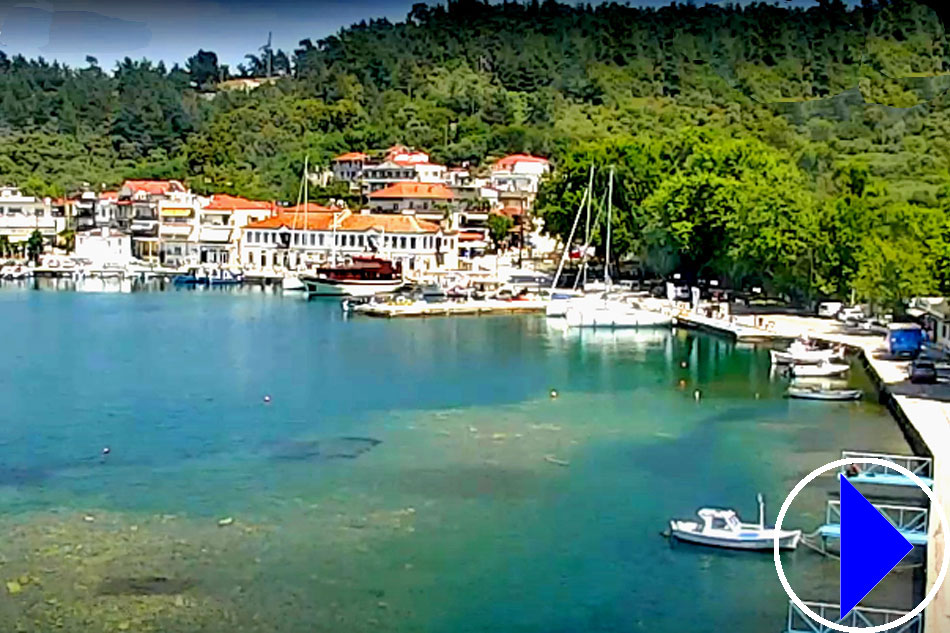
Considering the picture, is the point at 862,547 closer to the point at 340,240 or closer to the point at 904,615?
the point at 904,615

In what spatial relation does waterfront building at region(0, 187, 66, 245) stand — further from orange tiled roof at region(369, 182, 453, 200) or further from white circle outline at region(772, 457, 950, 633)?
white circle outline at region(772, 457, 950, 633)

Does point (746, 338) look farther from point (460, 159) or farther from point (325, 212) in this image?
point (460, 159)

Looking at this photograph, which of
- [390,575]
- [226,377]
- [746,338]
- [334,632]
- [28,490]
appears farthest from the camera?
[746,338]

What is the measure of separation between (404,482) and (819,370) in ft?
14.3

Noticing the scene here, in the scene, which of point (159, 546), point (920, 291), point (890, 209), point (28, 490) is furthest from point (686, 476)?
point (890, 209)

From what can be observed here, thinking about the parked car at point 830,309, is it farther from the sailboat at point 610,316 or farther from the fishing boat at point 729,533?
the fishing boat at point 729,533

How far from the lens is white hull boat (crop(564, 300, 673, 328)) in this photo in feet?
44.1

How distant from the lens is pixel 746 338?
39.1 ft

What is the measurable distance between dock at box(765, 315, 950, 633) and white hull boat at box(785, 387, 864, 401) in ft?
0.59

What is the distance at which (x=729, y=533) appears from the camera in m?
5.37

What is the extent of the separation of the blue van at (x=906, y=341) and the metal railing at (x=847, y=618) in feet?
19.6

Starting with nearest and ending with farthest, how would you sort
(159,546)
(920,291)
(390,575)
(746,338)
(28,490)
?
(390,575) < (159,546) < (28,490) < (920,291) < (746,338)

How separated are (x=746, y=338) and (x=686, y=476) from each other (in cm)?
549

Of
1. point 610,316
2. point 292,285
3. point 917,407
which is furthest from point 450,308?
point 917,407
